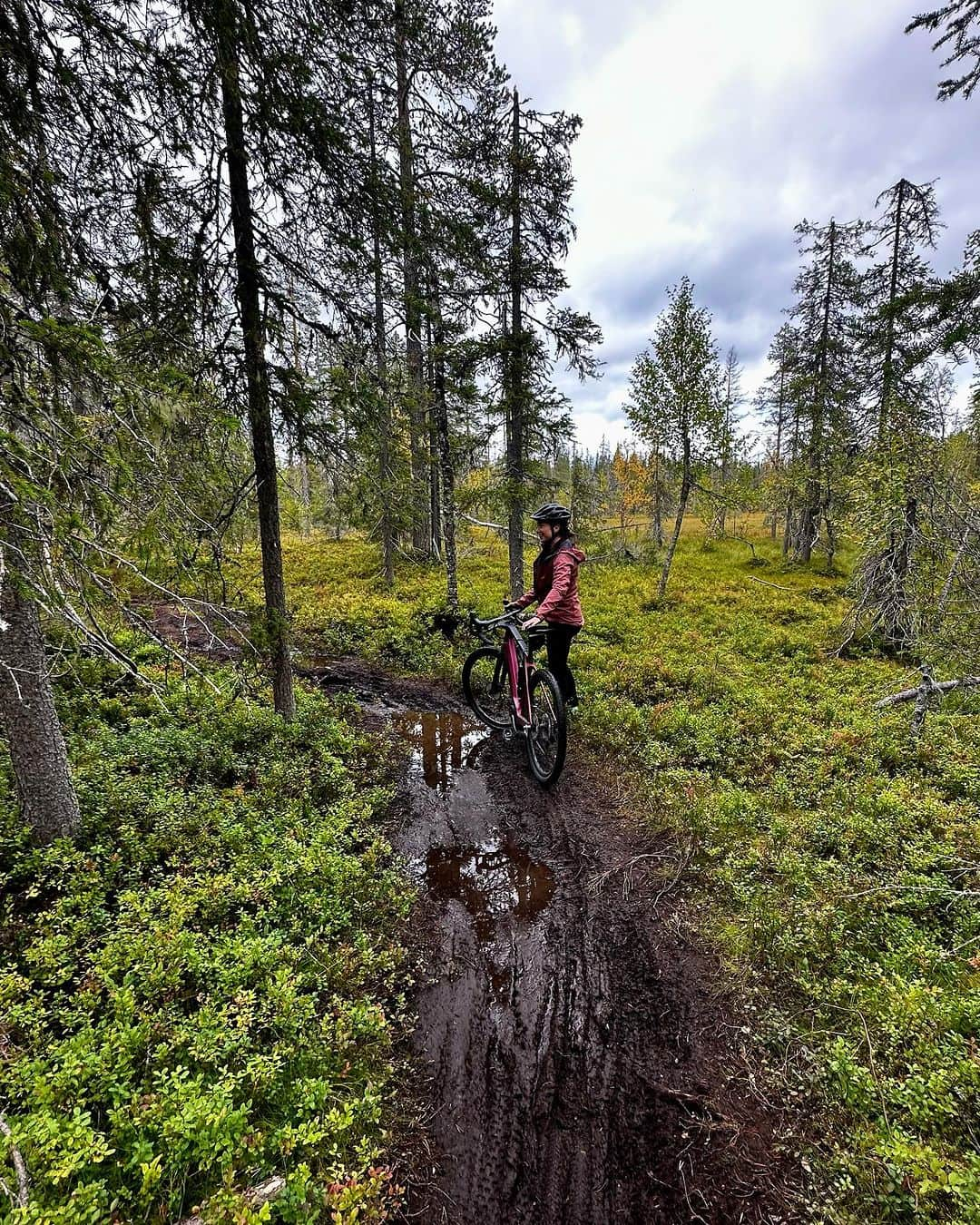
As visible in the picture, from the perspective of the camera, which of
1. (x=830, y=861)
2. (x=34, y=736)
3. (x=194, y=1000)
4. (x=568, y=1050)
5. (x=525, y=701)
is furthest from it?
(x=525, y=701)

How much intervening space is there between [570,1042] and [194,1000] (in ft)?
7.40

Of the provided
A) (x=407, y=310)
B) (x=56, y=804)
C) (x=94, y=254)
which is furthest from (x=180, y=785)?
(x=407, y=310)

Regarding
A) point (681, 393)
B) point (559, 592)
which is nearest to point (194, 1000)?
point (559, 592)

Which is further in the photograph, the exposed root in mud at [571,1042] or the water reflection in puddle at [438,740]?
the water reflection in puddle at [438,740]

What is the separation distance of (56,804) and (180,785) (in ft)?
3.32

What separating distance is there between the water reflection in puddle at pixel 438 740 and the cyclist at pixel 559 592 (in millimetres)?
1736

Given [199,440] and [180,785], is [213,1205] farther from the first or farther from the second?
[199,440]

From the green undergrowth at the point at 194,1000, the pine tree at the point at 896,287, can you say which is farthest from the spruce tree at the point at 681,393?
the green undergrowth at the point at 194,1000

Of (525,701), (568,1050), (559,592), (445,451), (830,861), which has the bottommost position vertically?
(568,1050)

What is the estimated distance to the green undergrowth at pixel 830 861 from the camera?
238 cm

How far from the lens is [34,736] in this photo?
11.8ft

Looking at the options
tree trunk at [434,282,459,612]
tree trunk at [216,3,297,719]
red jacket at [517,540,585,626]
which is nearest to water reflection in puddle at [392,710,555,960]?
red jacket at [517,540,585,626]

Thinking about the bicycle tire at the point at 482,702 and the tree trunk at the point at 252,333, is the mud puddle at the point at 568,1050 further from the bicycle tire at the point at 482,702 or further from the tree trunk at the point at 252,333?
the tree trunk at the point at 252,333

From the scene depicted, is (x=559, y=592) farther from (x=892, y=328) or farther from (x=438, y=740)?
(x=892, y=328)
